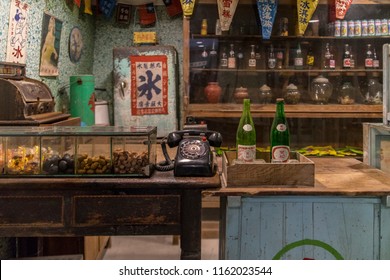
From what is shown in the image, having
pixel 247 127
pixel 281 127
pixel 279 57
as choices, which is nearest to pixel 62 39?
pixel 279 57

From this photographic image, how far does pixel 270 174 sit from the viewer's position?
1737 mm

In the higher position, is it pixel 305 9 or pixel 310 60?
pixel 305 9

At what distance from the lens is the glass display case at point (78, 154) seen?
1651mm

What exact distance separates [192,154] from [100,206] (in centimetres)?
41

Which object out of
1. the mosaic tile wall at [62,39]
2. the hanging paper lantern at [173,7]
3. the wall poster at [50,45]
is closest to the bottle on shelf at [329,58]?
the hanging paper lantern at [173,7]

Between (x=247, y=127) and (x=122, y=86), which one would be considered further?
(x=122, y=86)

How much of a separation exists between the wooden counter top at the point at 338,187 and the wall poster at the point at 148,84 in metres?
2.33

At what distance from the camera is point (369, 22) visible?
420 centimetres

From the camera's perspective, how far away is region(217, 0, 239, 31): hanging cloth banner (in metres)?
4.05

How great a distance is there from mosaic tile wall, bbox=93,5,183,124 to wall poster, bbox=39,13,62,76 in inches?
39.4

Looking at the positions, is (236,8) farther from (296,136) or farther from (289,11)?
(296,136)

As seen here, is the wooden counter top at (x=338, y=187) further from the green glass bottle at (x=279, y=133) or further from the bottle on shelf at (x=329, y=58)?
the bottle on shelf at (x=329, y=58)

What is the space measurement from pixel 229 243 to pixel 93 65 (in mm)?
3143

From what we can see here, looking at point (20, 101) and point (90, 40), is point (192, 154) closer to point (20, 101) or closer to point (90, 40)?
point (20, 101)
